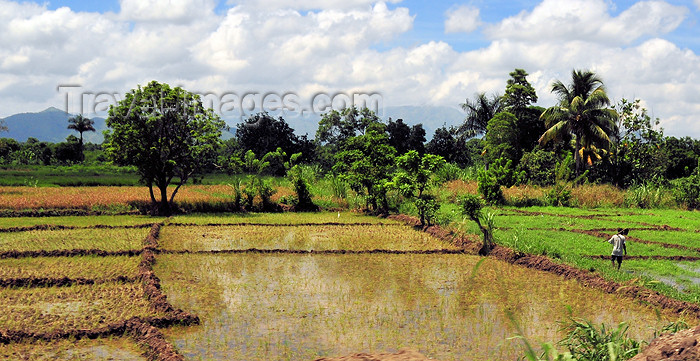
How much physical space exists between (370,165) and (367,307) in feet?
43.7

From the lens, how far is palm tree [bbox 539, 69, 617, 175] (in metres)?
32.3

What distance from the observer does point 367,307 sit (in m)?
9.92

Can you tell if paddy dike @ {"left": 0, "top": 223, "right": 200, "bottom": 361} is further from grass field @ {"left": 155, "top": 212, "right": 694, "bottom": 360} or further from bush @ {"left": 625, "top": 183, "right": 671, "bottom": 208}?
bush @ {"left": 625, "top": 183, "right": 671, "bottom": 208}

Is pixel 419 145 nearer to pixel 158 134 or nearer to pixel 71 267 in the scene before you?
pixel 158 134

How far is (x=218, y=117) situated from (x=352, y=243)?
1015 centimetres

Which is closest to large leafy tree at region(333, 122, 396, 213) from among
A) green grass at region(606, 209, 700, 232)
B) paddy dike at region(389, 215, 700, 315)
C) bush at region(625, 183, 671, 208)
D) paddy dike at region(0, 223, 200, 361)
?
paddy dike at region(389, 215, 700, 315)

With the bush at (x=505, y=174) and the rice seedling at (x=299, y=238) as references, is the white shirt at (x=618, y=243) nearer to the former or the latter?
the rice seedling at (x=299, y=238)

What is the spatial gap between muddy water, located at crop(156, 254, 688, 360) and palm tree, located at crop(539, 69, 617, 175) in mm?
21203

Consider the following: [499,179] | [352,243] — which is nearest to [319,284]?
[352,243]

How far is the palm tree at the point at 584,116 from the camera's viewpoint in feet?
106

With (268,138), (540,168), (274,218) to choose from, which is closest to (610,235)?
(274,218)

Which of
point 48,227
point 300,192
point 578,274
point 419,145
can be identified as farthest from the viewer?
point 419,145

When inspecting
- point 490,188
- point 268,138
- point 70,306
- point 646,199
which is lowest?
point 70,306

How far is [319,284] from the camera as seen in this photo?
11.7 metres
